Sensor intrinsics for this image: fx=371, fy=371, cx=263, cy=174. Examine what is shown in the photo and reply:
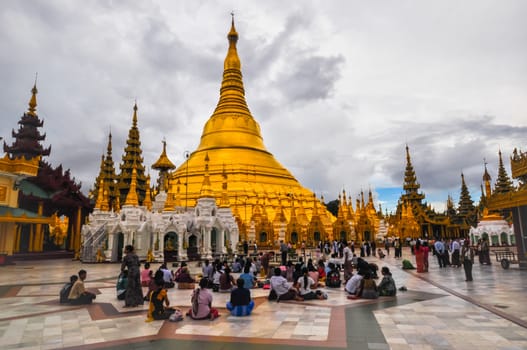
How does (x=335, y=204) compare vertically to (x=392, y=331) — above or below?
above

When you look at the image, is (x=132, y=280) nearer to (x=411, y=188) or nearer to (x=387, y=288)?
(x=387, y=288)

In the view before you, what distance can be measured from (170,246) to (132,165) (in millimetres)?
18754

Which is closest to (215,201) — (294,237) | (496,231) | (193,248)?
(193,248)

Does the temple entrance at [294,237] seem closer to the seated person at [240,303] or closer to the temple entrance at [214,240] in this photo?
the temple entrance at [214,240]

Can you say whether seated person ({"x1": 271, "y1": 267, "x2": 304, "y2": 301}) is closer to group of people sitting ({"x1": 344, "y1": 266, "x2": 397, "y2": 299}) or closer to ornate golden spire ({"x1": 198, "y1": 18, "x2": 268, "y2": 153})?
group of people sitting ({"x1": 344, "y1": 266, "x2": 397, "y2": 299})

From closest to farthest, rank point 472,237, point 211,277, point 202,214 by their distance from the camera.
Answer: point 211,277 < point 202,214 < point 472,237

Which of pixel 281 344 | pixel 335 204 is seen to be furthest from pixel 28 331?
pixel 335 204

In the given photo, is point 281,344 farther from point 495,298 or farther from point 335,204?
point 335,204

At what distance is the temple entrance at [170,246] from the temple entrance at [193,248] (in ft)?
3.12

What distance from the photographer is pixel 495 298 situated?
32.3ft

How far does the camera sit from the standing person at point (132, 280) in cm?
941

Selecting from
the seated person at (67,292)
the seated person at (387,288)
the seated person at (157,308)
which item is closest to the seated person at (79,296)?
the seated person at (67,292)

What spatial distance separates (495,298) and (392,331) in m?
4.82

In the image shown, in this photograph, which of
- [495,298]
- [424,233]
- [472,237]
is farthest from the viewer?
[424,233]
